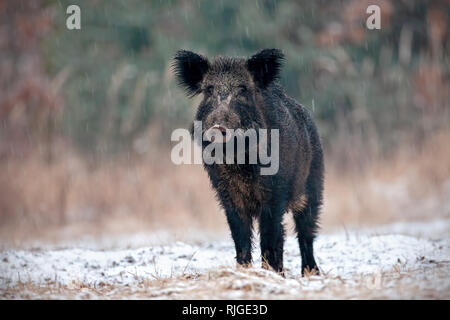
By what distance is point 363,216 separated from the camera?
37.9 ft

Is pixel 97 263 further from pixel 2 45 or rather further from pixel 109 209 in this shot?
pixel 2 45

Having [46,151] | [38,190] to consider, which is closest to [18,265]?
[38,190]

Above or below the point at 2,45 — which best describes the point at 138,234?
below

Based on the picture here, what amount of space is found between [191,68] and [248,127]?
1.05 m

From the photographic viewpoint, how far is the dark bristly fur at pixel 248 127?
5531 millimetres

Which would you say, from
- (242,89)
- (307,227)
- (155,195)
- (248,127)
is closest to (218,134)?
(248,127)

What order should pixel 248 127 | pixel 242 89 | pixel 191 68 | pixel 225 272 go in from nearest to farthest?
Result: pixel 225 272, pixel 248 127, pixel 242 89, pixel 191 68

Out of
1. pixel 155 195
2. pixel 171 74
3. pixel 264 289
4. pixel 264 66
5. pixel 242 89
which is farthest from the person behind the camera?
pixel 171 74

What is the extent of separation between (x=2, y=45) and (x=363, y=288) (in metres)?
14.4

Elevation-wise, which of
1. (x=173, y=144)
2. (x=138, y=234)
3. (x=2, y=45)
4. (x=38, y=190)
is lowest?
(x=138, y=234)

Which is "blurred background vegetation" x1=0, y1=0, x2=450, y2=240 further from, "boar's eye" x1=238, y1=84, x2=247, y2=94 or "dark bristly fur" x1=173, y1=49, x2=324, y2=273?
"boar's eye" x1=238, y1=84, x2=247, y2=94

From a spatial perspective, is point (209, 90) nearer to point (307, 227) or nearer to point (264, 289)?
point (307, 227)

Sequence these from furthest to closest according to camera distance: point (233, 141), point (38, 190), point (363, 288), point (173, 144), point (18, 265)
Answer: point (173, 144), point (38, 190), point (18, 265), point (233, 141), point (363, 288)

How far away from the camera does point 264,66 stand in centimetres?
588
